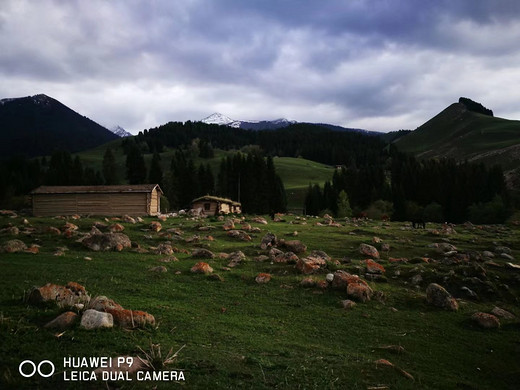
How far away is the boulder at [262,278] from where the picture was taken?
17.4m

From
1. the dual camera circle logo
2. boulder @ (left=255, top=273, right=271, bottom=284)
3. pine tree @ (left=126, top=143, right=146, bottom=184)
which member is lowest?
boulder @ (left=255, top=273, right=271, bottom=284)

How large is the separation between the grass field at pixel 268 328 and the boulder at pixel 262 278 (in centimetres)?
36

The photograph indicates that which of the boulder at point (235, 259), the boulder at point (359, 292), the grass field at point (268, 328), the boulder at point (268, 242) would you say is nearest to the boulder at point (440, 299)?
the grass field at point (268, 328)

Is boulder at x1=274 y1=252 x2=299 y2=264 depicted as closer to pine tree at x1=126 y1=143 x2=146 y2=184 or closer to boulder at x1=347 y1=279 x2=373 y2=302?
boulder at x1=347 y1=279 x2=373 y2=302

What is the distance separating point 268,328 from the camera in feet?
38.0

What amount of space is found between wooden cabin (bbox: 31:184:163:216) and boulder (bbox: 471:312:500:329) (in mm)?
42049

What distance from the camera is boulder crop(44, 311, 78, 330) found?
8.74 metres

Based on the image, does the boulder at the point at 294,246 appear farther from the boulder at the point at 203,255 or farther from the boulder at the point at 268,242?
the boulder at the point at 203,255

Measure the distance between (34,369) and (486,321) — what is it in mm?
15584

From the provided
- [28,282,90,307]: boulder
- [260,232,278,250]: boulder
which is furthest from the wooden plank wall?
[28,282,90,307]: boulder

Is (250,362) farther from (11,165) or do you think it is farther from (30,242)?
(11,165)

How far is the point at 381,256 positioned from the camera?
2511 centimetres

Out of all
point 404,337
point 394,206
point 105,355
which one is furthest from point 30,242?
point 394,206

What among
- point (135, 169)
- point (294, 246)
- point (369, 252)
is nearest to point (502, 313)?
point (369, 252)
